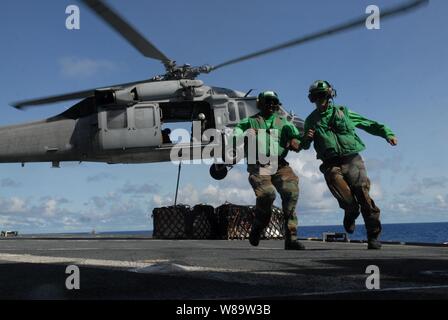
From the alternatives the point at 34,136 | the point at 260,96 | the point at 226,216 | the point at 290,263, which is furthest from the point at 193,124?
the point at 290,263

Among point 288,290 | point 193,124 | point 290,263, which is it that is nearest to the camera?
point 288,290

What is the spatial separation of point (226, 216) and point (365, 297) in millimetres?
11602

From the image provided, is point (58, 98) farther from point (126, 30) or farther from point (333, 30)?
point (333, 30)

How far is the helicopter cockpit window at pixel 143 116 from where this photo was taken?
14750mm

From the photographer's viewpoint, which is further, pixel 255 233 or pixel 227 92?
pixel 227 92

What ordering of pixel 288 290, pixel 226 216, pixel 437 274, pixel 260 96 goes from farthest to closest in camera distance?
pixel 226 216 → pixel 260 96 → pixel 437 274 → pixel 288 290

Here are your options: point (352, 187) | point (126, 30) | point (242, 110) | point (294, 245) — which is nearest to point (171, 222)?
point (242, 110)

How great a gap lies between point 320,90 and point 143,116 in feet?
28.0

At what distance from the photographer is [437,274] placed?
4.09 m

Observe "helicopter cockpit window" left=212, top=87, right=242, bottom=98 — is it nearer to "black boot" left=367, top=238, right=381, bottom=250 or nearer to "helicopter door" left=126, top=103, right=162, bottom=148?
"helicopter door" left=126, top=103, right=162, bottom=148

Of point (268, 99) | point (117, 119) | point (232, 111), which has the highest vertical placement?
point (232, 111)

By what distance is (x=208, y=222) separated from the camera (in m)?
14.9

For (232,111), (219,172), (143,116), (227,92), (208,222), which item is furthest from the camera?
(219,172)
